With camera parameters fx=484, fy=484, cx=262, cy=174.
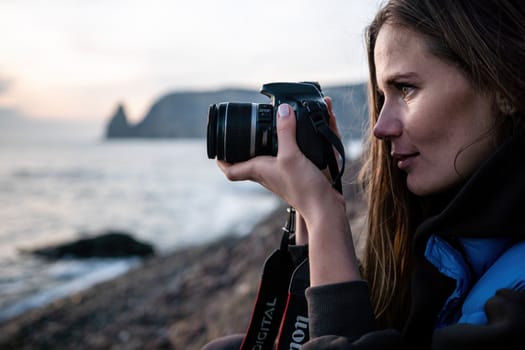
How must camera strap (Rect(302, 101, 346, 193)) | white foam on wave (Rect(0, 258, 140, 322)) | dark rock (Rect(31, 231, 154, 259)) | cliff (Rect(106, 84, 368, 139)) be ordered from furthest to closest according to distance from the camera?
cliff (Rect(106, 84, 368, 139)) → dark rock (Rect(31, 231, 154, 259)) → white foam on wave (Rect(0, 258, 140, 322)) → camera strap (Rect(302, 101, 346, 193))

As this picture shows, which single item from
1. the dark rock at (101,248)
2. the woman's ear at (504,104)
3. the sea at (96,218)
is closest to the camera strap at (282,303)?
the woman's ear at (504,104)

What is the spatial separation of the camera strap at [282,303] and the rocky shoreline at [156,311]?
4.77ft

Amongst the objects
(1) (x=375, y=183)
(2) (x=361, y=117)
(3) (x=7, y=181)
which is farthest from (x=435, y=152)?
(3) (x=7, y=181)

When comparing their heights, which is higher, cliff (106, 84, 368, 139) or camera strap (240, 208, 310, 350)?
cliff (106, 84, 368, 139)

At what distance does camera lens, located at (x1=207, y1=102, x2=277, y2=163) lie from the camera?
1.31 metres

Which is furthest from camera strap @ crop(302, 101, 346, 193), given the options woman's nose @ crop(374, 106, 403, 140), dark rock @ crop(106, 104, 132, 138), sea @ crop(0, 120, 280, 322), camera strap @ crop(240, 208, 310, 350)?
dark rock @ crop(106, 104, 132, 138)

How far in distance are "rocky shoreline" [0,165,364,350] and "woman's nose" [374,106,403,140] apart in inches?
76.4

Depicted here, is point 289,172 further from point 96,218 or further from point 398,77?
point 96,218

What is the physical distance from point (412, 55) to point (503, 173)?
13.6 inches

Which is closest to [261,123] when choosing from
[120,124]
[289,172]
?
[289,172]

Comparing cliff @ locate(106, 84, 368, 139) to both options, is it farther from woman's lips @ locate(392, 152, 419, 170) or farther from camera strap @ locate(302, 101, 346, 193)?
woman's lips @ locate(392, 152, 419, 170)

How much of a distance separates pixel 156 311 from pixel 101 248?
4174mm

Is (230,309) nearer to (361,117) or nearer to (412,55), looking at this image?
(361,117)

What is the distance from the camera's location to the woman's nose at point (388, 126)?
1.20 m
